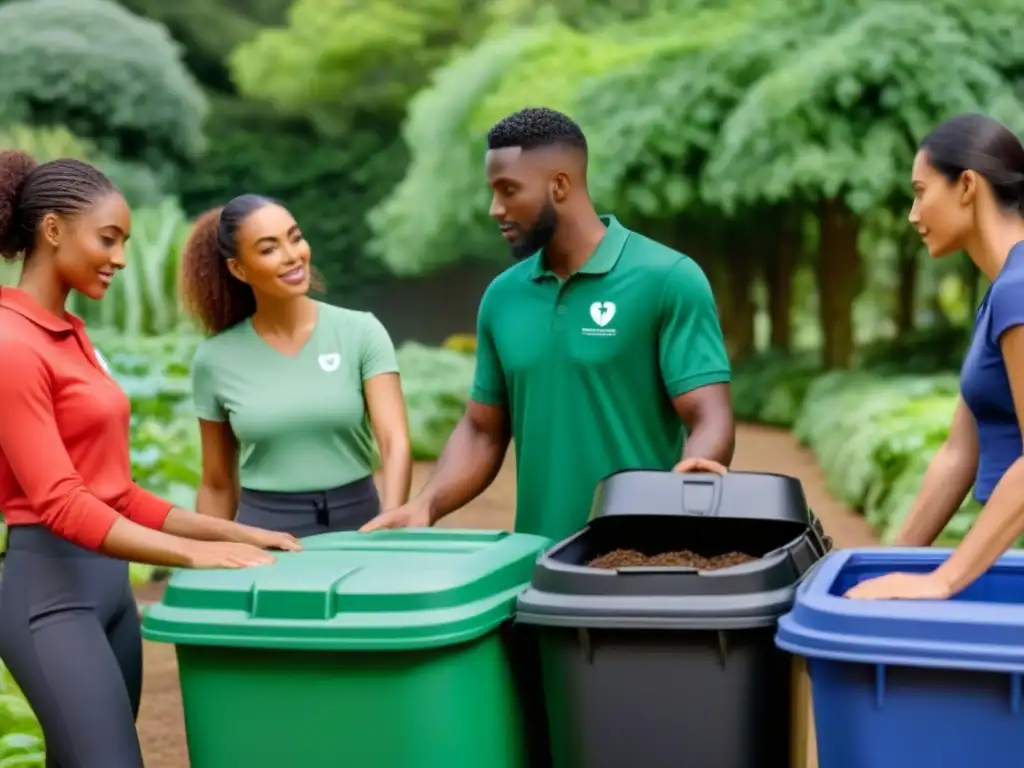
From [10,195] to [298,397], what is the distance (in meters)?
0.99

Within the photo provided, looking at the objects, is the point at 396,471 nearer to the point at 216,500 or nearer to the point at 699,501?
the point at 216,500

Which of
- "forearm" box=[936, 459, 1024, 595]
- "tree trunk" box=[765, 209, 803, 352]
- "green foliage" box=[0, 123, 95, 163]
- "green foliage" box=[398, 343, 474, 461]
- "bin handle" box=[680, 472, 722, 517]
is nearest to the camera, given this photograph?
"forearm" box=[936, 459, 1024, 595]

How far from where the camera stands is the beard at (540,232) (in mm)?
3438

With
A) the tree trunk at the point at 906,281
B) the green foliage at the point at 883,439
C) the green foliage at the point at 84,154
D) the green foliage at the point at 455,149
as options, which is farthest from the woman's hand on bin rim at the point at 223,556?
the tree trunk at the point at 906,281

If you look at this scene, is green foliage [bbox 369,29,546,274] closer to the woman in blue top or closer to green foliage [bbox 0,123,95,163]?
green foliage [bbox 0,123,95,163]

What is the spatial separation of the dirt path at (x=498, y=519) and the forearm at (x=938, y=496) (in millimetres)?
3181

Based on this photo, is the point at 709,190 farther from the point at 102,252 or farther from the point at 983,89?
the point at 102,252

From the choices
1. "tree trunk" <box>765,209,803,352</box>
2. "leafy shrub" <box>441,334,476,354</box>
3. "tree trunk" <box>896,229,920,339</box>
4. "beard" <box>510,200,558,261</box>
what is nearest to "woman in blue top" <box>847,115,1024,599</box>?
"beard" <box>510,200,558,261</box>

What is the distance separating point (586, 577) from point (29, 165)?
149 cm

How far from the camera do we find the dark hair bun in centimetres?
300

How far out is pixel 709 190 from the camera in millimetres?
15086

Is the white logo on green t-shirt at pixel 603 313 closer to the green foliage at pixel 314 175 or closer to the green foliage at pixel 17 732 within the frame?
the green foliage at pixel 17 732

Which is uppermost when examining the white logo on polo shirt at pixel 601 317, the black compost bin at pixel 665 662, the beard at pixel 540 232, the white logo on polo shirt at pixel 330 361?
the beard at pixel 540 232

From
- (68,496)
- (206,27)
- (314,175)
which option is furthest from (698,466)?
(206,27)
